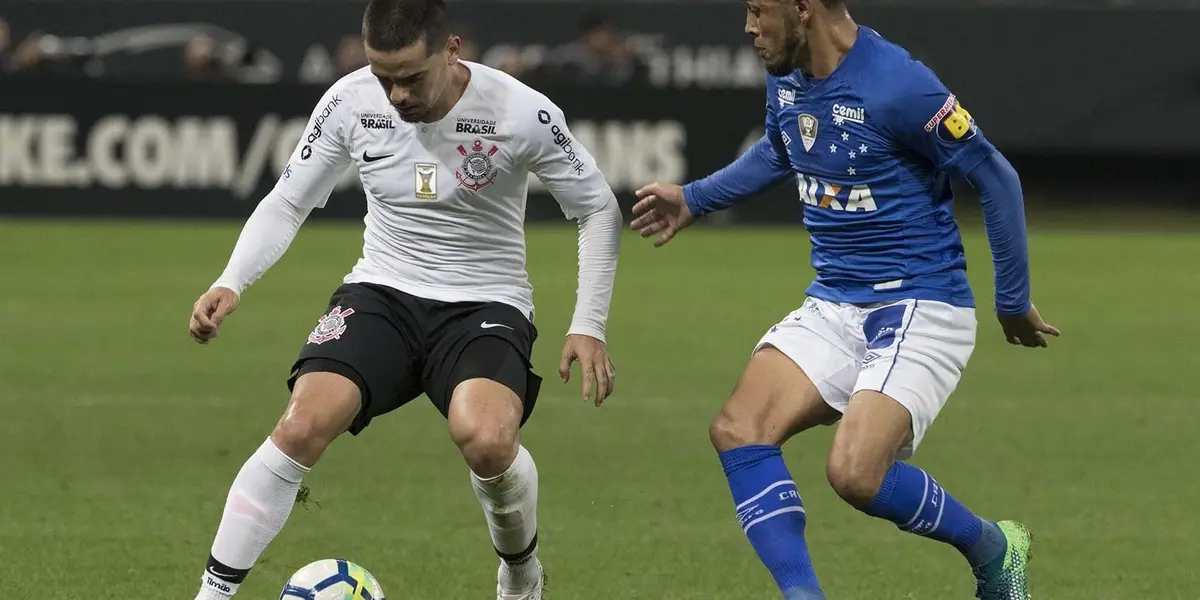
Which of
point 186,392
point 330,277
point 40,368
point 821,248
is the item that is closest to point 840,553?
point 821,248

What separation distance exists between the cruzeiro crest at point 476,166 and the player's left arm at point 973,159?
1215mm

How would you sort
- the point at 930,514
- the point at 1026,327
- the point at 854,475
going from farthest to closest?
1. the point at 1026,327
2. the point at 930,514
3. the point at 854,475

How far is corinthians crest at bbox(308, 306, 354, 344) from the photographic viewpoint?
5.50 meters

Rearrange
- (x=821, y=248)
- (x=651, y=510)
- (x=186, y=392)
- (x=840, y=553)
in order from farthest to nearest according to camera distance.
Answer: (x=186, y=392) < (x=651, y=510) < (x=840, y=553) < (x=821, y=248)

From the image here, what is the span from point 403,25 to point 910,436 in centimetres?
184

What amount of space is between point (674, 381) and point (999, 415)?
184 centimetres

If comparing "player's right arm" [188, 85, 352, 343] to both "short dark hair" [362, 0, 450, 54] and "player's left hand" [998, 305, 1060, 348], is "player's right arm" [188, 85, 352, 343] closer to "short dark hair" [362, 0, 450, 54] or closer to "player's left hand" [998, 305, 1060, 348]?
"short dark hair" [362, 0, 450, 54]

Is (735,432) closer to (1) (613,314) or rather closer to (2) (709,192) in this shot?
(2) (709,192)

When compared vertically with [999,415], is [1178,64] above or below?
below

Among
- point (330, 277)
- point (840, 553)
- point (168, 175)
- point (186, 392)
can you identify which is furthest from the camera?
point (168, 175)

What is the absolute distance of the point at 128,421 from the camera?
357 inches

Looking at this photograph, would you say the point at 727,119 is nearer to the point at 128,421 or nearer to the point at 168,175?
the point at 168,175

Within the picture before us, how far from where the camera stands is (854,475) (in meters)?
5.12

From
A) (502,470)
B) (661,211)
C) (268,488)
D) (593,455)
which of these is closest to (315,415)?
(268,488)
